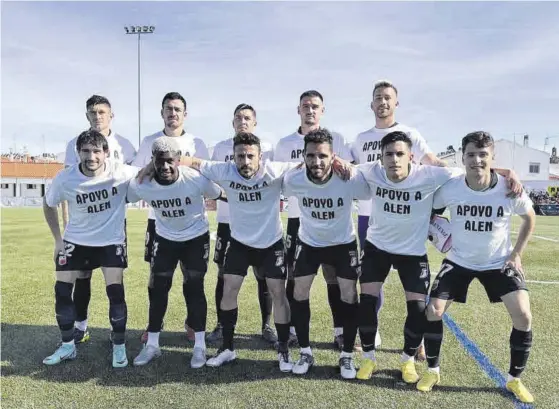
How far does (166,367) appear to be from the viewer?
4.27 m

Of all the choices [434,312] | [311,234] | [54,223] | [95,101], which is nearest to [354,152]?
[311,234]

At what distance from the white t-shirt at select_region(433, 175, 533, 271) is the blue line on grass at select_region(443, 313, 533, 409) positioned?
1063mm

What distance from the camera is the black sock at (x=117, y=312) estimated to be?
4359 mm

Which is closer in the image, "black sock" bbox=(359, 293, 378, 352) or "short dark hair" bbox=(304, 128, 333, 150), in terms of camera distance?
"short dark hair" bbox=(304, 128, 333, 150)

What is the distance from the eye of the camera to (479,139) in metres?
3.79

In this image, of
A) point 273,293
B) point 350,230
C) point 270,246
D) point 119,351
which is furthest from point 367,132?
point 119,351

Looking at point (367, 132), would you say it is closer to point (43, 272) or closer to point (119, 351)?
point (119, 351)

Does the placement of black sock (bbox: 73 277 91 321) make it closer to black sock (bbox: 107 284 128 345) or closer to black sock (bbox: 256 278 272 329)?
black sock (bbox: 107 284 128 345)

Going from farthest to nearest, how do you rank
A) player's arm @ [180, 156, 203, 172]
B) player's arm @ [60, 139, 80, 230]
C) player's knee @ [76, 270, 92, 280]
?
player's arm @ [60, 139, 80, 230]
player's knee @ [76, 270, 92, 280]
player's arm @ [180, 156, 203, 172]

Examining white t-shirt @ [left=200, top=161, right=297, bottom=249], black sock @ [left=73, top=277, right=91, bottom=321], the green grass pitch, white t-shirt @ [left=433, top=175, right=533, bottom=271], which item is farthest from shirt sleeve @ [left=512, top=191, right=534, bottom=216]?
black sock @ [left=73, top=277, right=91, bottom=321]

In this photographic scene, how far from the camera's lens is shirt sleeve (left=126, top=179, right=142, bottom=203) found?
4453mm

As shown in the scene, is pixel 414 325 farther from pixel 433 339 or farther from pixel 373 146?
pixel 373 146

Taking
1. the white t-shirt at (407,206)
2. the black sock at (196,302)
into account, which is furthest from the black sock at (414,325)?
the black sock at (196,302)

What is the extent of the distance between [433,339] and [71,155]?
4270 mm
